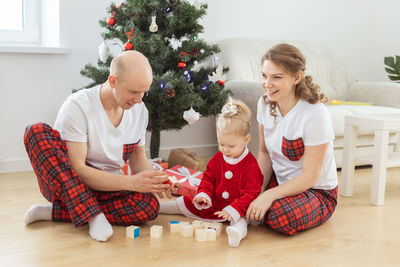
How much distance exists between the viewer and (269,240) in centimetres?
189

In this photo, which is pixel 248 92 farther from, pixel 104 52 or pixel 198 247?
pixel 198 247

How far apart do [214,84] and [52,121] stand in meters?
1.10

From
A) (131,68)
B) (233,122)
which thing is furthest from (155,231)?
(131,68)

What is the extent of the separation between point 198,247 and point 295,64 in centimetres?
80

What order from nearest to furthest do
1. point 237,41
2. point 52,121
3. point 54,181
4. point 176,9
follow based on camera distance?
point 54,181 → point 176,9 → point 52,121 → point 237,41

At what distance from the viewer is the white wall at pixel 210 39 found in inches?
117

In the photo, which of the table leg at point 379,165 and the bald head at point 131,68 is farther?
the table leg at point 379,165

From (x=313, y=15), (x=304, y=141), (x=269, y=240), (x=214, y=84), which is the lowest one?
(x=269, y=240)

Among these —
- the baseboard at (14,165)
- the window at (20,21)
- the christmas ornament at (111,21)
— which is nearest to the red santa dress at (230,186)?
the christmas ornament at (111,21)

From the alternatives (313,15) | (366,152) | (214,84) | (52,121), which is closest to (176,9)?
(214,84)

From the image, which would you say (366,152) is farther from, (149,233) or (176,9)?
(149,233)

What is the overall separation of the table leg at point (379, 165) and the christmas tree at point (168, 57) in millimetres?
832

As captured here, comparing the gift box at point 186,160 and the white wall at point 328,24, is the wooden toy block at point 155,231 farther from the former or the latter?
the white wall at point 328,24

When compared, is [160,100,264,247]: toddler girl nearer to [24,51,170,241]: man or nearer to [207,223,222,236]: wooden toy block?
[207,223,222,236]: wooden toy block
